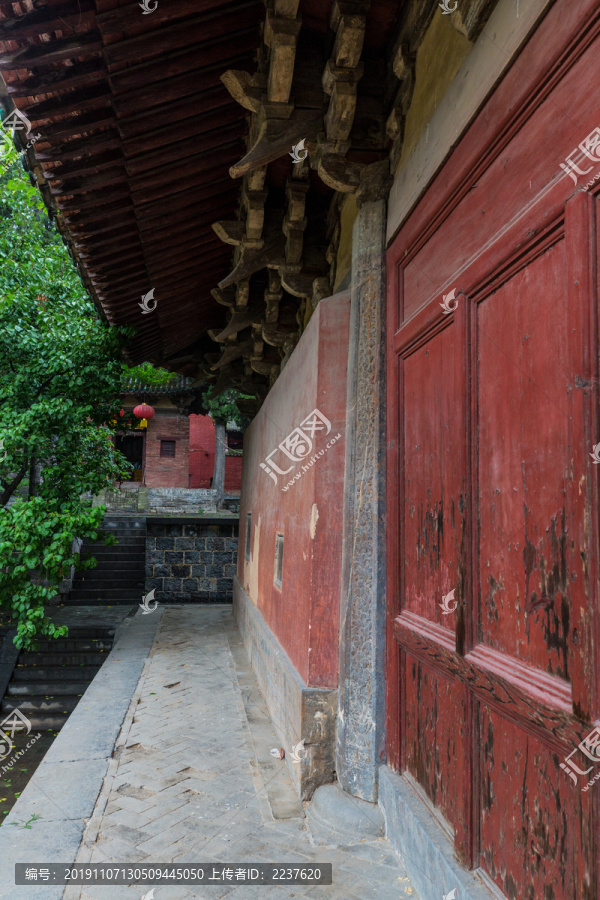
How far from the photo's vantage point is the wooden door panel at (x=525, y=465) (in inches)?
56.1

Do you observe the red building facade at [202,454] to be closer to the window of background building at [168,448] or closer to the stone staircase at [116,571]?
the window of background building at [168,448]

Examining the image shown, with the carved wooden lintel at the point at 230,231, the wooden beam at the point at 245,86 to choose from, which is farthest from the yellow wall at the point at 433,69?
the carved wooden lintel at the point at 230,231

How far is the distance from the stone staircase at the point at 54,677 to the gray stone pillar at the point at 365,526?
536cm

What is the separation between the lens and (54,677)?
7574 mm

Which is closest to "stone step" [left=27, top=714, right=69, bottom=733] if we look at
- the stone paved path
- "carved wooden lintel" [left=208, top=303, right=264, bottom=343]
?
the stone paved path

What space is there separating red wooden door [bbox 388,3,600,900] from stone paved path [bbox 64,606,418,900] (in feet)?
1.51

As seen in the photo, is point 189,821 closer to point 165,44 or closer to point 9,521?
point 165,44

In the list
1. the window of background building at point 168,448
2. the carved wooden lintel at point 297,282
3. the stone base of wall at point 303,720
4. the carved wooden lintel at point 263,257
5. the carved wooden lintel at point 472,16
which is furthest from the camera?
the window of background building at point 168,448

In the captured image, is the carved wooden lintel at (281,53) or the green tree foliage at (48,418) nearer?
the carved wooden lintel at (281,53)

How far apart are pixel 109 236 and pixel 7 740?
5372 millimetres

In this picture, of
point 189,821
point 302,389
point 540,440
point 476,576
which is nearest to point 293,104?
point 302,389

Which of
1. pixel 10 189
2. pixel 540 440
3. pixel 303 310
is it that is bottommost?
pixel 540 440

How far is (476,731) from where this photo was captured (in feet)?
5.96

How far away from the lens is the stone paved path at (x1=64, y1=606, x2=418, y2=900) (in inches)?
89.4
